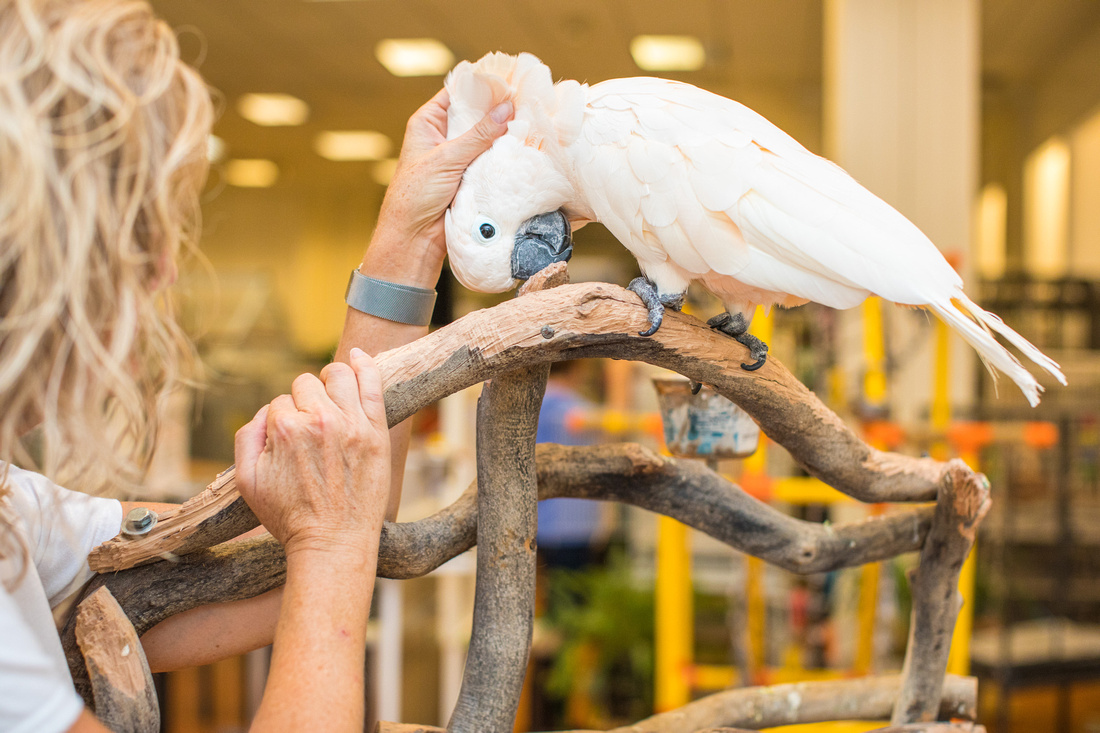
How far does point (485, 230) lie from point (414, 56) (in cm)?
392

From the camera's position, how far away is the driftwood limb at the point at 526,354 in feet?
2.17

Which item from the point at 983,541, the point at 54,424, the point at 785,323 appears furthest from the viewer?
the point at 983,541

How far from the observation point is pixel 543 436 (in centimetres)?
284

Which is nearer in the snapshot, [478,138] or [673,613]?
[478,138]

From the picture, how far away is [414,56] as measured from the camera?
14.1 ft

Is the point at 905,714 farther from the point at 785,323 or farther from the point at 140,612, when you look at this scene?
the point at 785,323

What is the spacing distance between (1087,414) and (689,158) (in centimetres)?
313

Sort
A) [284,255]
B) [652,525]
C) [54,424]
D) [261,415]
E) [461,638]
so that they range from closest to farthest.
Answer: [54,424]
[261,415]
[461,638]
[652,525]
[284,255]

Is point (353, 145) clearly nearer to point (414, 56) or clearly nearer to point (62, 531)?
point (414, 56)

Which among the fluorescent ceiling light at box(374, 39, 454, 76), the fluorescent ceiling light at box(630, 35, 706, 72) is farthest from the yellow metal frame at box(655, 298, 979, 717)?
the fluorescent ceiling light at box(374, 39, 454, 76)

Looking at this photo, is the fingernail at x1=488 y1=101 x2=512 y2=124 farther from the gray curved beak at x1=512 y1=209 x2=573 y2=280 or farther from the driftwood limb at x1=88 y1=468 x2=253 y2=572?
the driftwood limb at x1=88 y1=468 x2=253 y2=572

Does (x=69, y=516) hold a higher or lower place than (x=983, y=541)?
higher

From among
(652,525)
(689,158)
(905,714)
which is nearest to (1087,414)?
(652,525)

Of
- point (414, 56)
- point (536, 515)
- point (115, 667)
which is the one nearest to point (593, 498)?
point (536, 515)
